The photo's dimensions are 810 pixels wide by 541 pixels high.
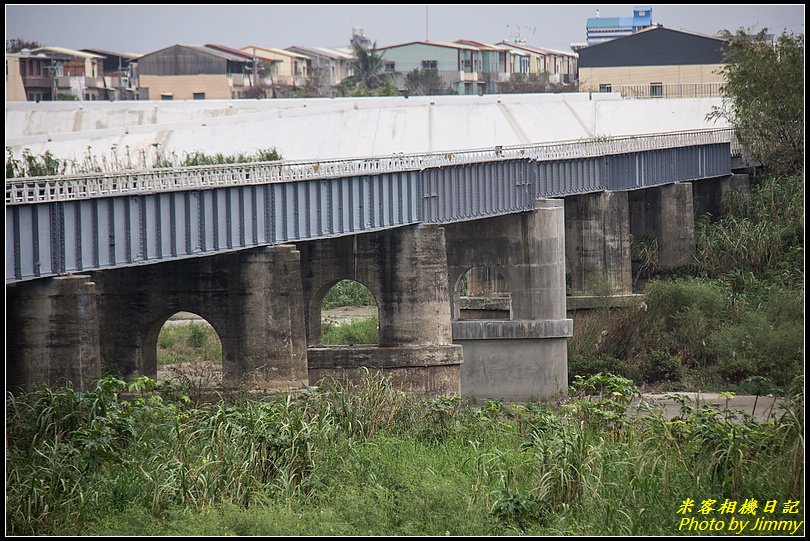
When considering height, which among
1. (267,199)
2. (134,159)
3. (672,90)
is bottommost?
(267,199)

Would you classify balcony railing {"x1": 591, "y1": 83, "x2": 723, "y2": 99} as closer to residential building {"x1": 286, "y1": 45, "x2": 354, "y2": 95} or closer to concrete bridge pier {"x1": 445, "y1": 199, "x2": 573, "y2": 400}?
concrete bridge pier {"x1": 445, "y1": 199, "x2": 573, "y2": 400}

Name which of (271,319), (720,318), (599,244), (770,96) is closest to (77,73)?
(770,96)

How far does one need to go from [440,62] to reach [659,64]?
145ft

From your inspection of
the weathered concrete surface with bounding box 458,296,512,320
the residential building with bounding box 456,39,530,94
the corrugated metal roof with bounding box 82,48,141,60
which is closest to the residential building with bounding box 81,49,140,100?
the corrugated metal roof with bounding box 82,48,141,60

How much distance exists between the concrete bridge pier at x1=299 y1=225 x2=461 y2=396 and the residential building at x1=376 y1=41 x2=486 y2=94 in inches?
3521

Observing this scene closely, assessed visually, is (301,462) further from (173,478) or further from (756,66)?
(756,66)

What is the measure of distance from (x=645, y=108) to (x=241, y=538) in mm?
62638

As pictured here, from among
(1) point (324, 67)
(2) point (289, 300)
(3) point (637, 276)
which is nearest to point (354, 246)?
(2) point (289, 300)

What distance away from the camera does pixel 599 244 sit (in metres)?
52.3

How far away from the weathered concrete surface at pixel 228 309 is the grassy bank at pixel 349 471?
10.5 meters

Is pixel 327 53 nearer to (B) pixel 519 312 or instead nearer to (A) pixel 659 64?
(A) pixel 659 64

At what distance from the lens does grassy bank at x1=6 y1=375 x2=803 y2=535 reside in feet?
61.1

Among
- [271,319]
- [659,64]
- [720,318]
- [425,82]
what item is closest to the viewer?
[271,319]

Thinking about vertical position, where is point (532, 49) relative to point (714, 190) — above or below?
above
